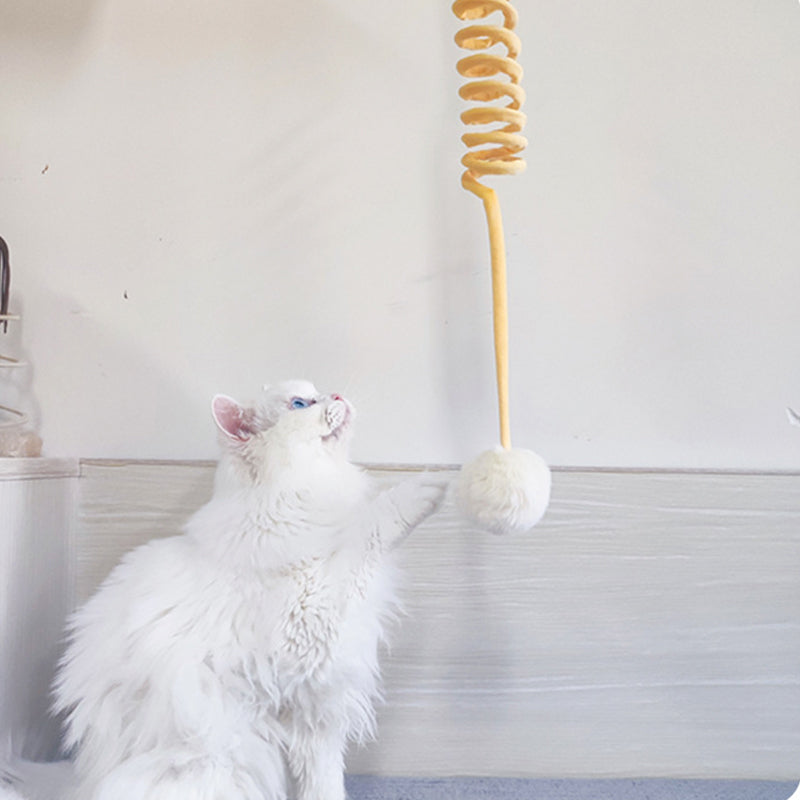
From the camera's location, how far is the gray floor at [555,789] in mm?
1090

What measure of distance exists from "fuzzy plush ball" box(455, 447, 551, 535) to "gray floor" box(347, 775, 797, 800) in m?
0.47

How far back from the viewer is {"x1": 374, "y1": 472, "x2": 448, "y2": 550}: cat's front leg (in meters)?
0.92

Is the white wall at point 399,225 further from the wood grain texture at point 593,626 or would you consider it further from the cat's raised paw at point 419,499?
the cat's raised paw at point 419,499

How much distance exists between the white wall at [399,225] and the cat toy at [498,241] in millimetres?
285

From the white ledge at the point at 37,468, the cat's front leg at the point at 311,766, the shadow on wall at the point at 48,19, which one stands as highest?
the shadow on wall at the point at 48,19

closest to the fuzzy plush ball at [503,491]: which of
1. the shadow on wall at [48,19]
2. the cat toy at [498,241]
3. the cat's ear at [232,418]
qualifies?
the cat toy at [498,241]

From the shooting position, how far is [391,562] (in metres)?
1.02

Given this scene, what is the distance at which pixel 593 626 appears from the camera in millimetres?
1186

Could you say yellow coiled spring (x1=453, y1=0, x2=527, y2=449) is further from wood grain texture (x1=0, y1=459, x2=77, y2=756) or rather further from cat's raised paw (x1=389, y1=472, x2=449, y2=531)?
wood grain texture (x1=0, y1=459, x2=77, y2=756)

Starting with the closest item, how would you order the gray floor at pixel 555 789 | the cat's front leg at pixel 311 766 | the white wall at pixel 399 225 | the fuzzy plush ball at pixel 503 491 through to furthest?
the fuzzy plush ball at pixel 503 491, the cat's front leg at pixel 311 766, the gray floor at pixel 555 789, the white wall at pixel 399 225

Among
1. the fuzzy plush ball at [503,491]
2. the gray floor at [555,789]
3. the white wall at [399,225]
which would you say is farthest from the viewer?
the white wall at [399,225]

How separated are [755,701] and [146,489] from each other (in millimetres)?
933

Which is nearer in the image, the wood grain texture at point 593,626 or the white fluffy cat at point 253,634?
the white fluffy cat at point 253,634

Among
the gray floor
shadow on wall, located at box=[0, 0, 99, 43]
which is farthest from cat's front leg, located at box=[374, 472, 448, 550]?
shadow on wall, located at box=[0, 0, 99, 43]
